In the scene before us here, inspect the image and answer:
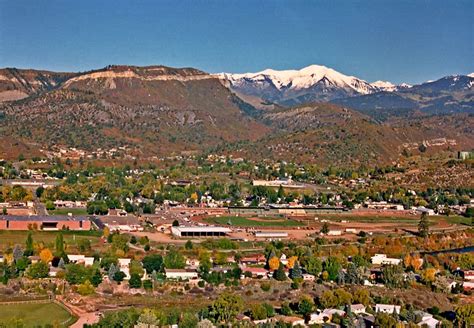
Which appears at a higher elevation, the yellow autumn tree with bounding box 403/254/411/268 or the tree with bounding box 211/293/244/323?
the yellow autumn tree with bounding box 403/254/411/268

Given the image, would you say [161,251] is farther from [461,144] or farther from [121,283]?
[461,144]

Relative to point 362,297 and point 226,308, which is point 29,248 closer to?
point 226,308

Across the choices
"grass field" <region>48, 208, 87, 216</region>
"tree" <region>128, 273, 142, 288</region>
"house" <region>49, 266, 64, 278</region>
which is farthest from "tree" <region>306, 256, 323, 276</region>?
"grass field" <region>48, 208, 87, 216</region>

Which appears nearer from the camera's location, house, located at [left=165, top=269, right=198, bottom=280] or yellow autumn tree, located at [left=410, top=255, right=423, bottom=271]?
house, located at [left=165, top=269, right=198, bottom=280]

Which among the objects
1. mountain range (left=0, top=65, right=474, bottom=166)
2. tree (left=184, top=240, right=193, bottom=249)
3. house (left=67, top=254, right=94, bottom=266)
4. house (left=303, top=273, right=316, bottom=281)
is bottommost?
house (left=303, top=273, right=316, bottom=281)

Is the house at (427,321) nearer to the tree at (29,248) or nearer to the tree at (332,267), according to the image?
the tree at (332,267)

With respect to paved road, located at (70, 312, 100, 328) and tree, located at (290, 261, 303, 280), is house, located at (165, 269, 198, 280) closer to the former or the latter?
tree, located at (290, 261, 303, 280)
